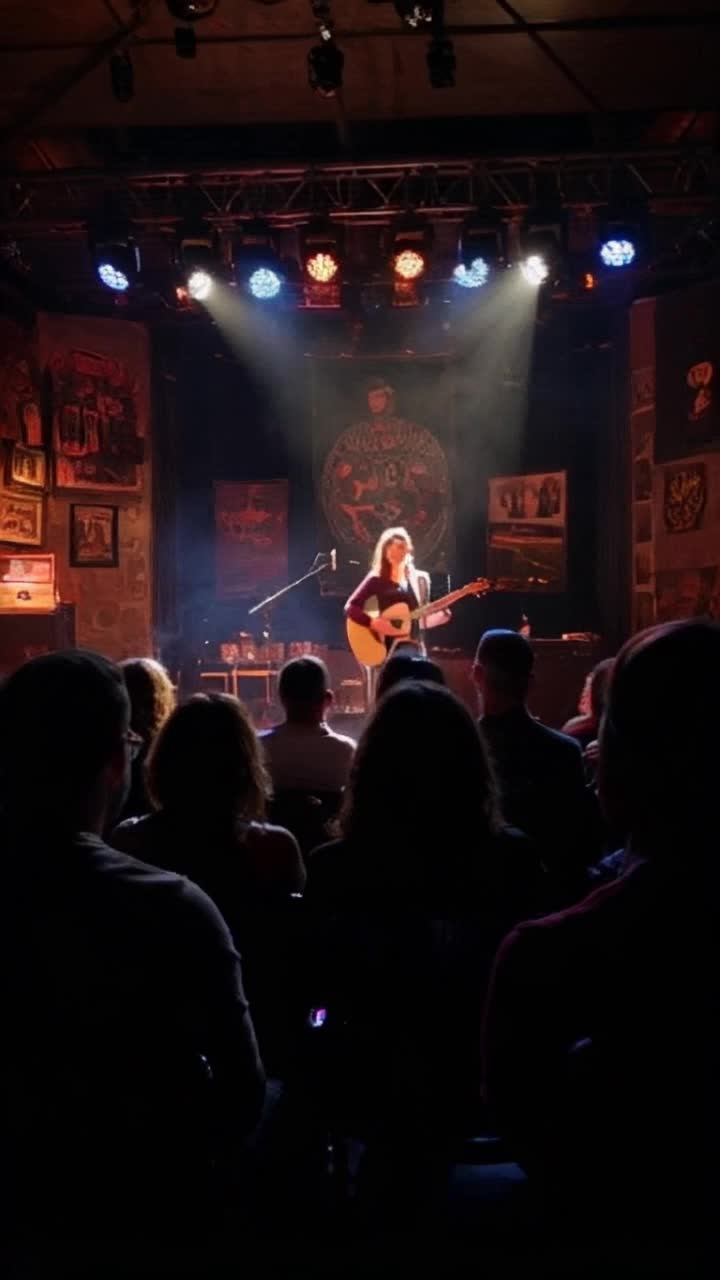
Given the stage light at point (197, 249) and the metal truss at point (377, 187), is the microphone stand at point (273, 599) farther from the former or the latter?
the metal truss at point (377, 187)

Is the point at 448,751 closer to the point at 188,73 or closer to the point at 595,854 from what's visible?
the point at 595,854

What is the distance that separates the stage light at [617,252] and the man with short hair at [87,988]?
7163mm

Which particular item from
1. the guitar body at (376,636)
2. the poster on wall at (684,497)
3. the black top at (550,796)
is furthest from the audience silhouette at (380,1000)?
the poster on wall at (684,497)

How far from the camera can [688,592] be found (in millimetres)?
9016

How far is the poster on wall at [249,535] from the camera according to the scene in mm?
11320

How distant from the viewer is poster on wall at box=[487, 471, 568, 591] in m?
10.8

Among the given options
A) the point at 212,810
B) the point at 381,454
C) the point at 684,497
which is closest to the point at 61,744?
the point at 212,810

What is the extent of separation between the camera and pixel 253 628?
1139 cm

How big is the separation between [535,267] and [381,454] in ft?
11.6

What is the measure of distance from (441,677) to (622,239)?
5.28 m

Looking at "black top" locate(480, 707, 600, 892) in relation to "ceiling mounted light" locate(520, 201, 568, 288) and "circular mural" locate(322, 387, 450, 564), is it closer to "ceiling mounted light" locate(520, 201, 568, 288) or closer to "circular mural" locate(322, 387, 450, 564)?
"ceiling mounted light" locate(520, 201, 568, 288)

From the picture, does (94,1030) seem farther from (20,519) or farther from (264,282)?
(20,519)

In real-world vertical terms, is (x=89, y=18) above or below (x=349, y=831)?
above

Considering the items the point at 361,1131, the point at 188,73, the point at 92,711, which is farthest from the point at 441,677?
the point at 188,73
